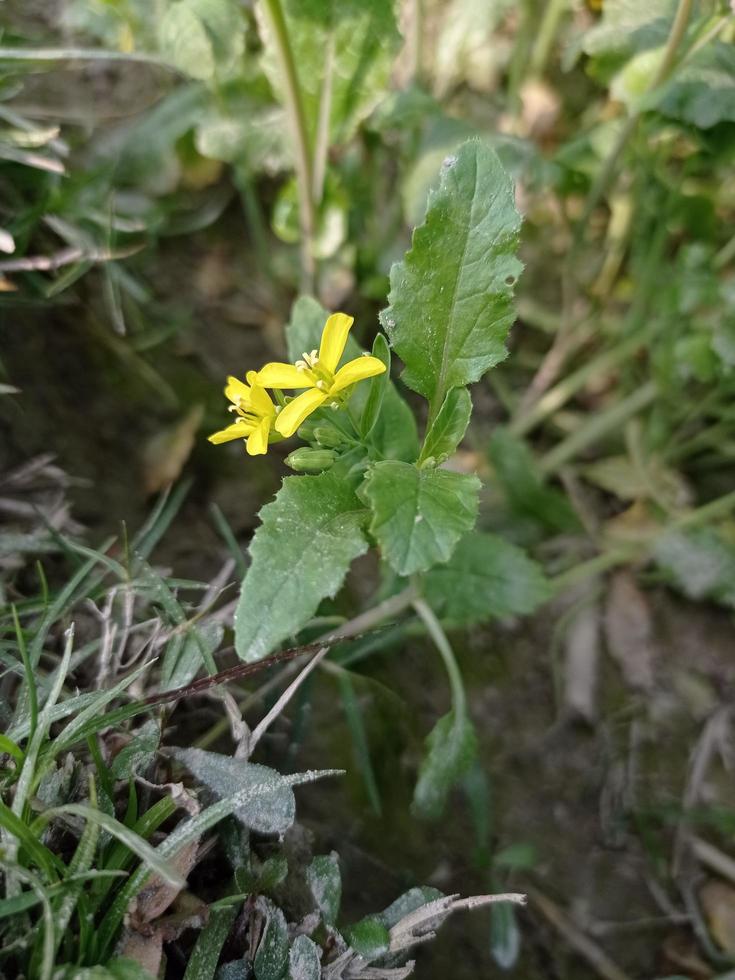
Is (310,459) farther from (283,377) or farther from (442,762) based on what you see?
(442,762)

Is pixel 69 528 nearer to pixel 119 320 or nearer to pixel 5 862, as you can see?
pixel 119 320

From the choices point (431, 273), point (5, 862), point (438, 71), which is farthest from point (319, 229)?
point (5, 862)

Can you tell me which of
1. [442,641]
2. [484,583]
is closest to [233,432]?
[442,641]

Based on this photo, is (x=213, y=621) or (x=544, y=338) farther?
(x=544, y=338)

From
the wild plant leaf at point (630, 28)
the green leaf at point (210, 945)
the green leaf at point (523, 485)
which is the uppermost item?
the wild plant leaf at point (630, 28)

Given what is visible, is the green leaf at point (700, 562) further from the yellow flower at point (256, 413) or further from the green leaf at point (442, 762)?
the yellow flower at point (256, 413)

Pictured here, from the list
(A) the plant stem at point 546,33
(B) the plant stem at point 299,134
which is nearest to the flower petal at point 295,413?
(B) the plant stem at point 299,134
